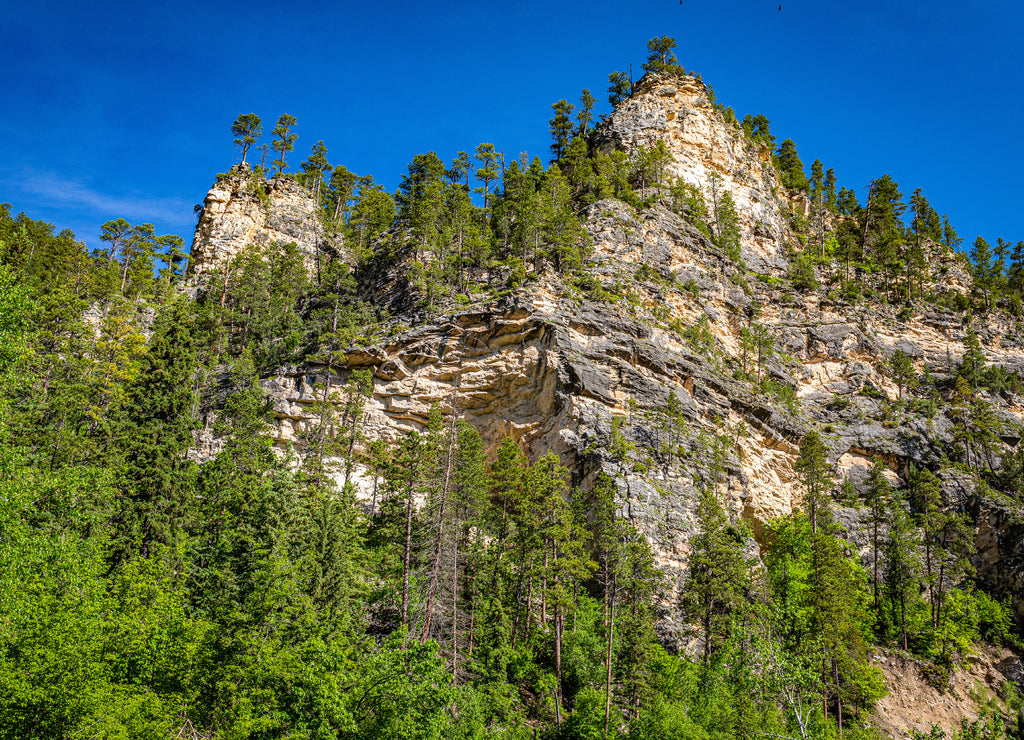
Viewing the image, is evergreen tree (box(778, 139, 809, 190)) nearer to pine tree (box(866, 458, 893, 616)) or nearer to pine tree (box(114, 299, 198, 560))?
pine tree (box(866, 458, 893, 616))

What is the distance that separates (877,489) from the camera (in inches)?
1950

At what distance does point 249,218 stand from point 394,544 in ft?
176

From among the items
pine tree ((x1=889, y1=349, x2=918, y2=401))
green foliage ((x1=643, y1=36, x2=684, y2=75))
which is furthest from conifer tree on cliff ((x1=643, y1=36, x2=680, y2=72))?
pine tree ((x1=889, y1=349, x2=918, y2=401))

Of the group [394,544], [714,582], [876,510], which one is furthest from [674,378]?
[394,544]

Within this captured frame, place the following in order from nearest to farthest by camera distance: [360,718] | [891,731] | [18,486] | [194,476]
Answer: [18,486]
[360,718]
[194,476]
[891,731]

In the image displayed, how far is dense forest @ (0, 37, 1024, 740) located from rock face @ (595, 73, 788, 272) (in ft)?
24.3

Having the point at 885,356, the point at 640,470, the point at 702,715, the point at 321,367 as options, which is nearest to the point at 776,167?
the point at 885,356

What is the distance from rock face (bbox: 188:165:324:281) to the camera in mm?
74125

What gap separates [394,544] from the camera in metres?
36.0

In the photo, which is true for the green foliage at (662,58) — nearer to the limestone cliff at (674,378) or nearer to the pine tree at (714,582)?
the limestone cliff at (674,378)

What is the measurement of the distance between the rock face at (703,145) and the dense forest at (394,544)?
24.3 ft

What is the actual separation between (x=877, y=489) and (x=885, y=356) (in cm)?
2211

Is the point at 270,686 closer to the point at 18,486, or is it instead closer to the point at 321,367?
the point at 18,486

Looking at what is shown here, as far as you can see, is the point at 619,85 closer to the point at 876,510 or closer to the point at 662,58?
the point at 662,58
